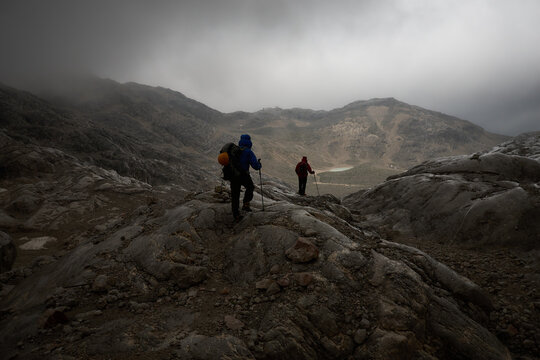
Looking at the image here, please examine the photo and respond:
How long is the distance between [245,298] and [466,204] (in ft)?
37.1

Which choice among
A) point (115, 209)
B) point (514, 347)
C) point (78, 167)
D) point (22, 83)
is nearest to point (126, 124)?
point (22, 83)

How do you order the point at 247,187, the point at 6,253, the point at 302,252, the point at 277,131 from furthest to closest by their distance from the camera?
the point at 277,131, the point at 6,253, the point at 247,187, the point at 302,252

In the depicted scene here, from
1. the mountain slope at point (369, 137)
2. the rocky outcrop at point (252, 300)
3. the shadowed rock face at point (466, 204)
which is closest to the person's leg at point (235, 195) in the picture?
the rocky outcrop at point (252, 300)

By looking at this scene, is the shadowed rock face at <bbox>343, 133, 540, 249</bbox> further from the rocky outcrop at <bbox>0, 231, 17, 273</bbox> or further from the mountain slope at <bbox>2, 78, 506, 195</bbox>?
the mountain slope at <bbox>2, 78, 506, 195</bbox>

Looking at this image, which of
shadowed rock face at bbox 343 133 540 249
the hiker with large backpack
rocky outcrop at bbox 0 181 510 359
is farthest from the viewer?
shadowed rock face at bbox 343 133 540 249

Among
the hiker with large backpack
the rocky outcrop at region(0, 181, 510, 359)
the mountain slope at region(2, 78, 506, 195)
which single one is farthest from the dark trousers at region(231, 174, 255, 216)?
the mountain slope at region(2, 78, 506, 195)

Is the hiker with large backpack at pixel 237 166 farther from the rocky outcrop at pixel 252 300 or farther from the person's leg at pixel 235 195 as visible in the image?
the rocky outcrop at pixel 252 300

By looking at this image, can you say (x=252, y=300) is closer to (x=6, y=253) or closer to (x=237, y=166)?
(x=237, y=166)

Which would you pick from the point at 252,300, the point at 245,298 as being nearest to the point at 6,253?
the point at 245,298

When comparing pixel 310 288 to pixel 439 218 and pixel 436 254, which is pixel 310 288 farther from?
pixel 439 218

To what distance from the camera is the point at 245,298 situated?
545 centimetres

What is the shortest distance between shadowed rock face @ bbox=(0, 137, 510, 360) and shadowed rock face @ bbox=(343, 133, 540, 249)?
4891 mm

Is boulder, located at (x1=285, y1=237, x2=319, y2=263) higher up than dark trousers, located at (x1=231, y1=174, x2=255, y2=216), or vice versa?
dark trousers, located at (x1=231, y1=174, x2=255, y2=216)

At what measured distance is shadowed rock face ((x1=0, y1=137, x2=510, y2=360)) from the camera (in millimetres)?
4539
